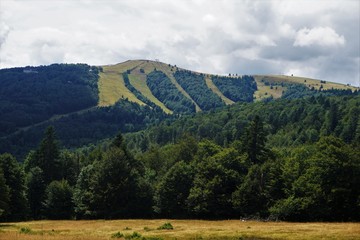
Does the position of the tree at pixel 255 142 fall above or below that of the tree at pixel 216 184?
above

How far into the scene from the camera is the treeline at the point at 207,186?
72.9 m

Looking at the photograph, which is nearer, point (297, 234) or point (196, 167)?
point (297, 234)

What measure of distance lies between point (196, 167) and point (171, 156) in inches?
897

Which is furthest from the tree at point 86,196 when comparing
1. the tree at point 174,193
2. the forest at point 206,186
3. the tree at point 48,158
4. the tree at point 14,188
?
the tree at point 48,158

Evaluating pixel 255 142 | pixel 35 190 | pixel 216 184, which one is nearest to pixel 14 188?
pixel 35 190

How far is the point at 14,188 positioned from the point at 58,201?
10.6 m

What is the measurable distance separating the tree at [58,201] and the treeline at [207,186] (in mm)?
220

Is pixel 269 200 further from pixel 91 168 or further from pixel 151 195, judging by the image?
pixel 91 168

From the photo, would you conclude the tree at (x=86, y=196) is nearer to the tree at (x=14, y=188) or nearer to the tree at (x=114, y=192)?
the tree at (x=114, y=192)

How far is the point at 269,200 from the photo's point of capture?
263 ft

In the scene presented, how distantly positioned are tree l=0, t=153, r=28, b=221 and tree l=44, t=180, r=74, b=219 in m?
5.95

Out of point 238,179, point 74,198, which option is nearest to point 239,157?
point 238,179

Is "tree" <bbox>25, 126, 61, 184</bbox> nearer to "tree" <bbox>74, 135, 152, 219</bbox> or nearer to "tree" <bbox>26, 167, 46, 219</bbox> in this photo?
"tree" <bbox>26, 167, 46, 219</bbox>

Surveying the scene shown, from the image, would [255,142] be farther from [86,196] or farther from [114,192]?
[86,196]
